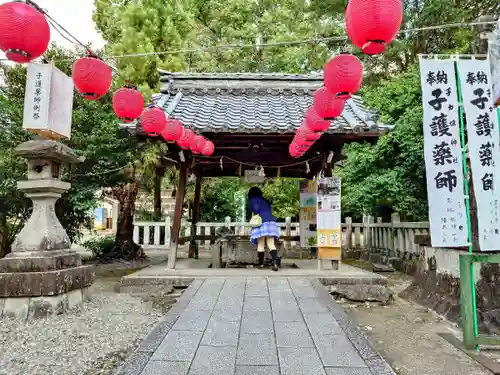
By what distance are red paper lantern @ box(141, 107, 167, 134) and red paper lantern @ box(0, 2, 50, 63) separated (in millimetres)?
2328

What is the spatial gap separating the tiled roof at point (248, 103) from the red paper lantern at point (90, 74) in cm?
233

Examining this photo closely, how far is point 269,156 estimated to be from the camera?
10117mm

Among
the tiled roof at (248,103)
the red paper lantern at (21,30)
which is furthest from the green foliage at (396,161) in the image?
the red paper lantern at (21,30)

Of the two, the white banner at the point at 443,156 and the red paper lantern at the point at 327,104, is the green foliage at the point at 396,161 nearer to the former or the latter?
the red paper lantern at the point at 327,104

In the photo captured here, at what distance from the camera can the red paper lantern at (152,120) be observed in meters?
6.84

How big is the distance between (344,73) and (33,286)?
17.8 ft

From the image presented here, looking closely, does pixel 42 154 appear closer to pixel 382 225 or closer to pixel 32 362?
pixel 32 362

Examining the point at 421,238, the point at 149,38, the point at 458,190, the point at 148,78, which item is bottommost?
the point at 421,238

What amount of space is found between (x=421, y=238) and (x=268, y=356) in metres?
4.14

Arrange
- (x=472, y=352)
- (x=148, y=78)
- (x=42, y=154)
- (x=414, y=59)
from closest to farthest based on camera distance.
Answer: (x=472, y=352) < (x=42, y=154) < (x=148, y=78) < (x=414, y=59)

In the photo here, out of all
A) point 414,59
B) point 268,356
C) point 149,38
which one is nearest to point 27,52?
point 268,356

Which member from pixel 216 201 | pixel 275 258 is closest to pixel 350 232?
pixel 216 201

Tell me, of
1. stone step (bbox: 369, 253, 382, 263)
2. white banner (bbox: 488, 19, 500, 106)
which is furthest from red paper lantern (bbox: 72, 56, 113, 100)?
stone step (bbox: 369, 253, 382, 263)

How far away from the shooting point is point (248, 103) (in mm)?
10000
